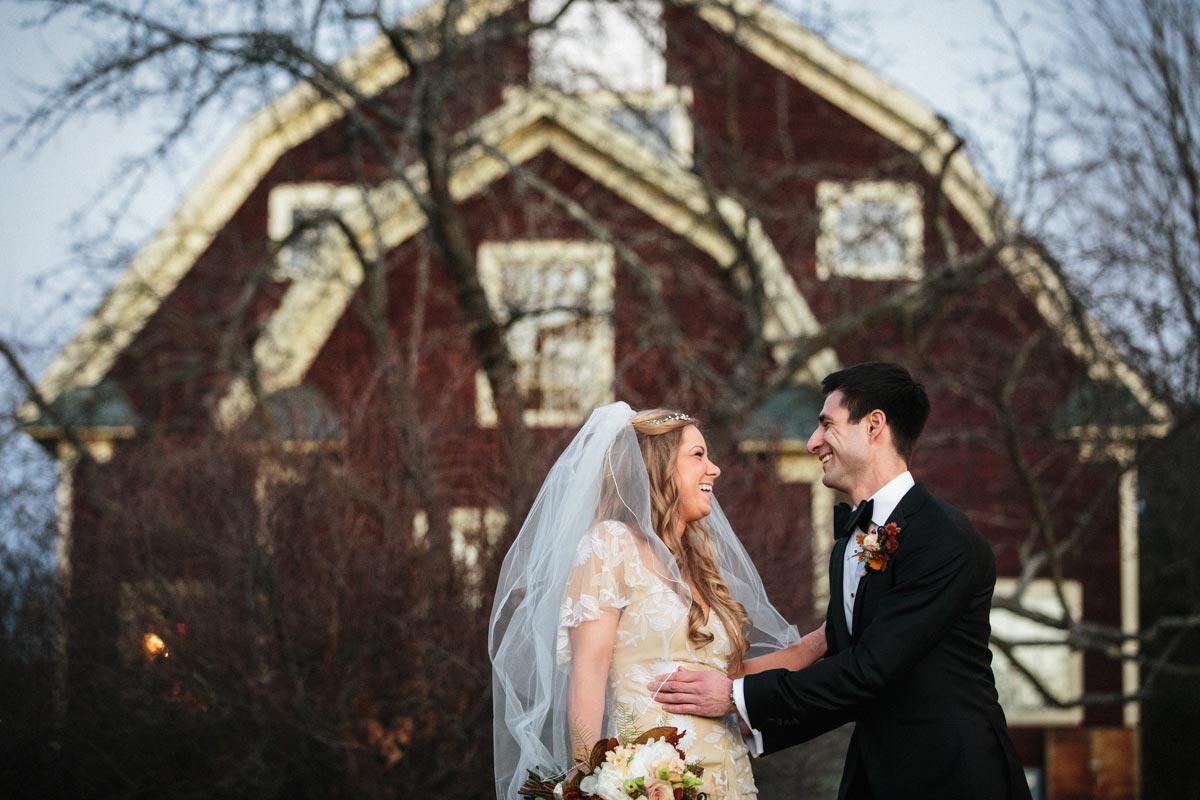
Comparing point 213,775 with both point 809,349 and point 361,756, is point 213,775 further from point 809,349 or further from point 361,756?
point 809,349

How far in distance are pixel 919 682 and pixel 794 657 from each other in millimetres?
834

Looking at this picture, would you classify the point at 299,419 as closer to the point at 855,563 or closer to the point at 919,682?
the point at 855,563

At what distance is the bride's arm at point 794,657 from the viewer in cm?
462

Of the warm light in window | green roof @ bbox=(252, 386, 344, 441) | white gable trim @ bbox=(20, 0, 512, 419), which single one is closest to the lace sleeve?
the warm light in window

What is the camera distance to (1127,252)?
1205 centimetres

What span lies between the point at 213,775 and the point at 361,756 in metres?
0.86

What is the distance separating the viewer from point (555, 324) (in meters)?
11.4

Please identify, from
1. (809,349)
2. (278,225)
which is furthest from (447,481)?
(278,225)

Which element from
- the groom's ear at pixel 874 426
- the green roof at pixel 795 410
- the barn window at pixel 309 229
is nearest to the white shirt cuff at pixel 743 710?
the groom's ear at pixel 874 426

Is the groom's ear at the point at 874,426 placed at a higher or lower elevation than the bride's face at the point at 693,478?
higher

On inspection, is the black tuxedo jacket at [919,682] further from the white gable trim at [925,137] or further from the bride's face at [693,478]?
the white gable trim at [925,137]

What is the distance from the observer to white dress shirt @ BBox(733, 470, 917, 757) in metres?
4.08

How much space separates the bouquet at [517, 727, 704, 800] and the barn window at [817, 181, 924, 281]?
871 cm

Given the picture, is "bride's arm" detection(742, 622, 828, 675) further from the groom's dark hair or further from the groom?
the groom's dark hair
